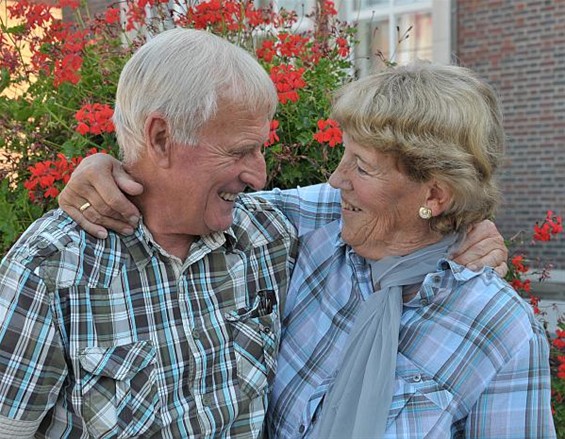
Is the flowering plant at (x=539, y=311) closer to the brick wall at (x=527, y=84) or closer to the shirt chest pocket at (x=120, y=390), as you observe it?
the shirt chest pocket at (x=120, y=390)

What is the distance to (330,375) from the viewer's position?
2.07m

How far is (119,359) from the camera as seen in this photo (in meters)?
1.82

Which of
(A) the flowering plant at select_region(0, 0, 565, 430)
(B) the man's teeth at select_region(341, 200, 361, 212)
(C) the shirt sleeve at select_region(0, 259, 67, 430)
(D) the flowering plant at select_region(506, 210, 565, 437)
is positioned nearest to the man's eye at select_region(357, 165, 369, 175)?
(B) the man's teeth at select_region(341, 200, 361, 212)

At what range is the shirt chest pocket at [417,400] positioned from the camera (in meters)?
1.90

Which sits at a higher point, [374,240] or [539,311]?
[374,240]

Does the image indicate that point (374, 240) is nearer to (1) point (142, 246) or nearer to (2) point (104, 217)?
(1) point (142, 246)

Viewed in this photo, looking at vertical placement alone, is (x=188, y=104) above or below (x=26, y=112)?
above

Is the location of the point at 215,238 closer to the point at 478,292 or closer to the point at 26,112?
the point at 478,292

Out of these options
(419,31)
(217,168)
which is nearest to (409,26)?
(419,31)

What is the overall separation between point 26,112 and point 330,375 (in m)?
1.91

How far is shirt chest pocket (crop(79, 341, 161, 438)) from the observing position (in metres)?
1.79

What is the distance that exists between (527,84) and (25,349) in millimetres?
8441

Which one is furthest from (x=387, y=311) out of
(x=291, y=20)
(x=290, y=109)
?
(x=291, y=20)

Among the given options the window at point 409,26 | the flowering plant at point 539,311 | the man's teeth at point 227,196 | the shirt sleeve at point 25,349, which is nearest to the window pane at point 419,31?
the window at point 409,26
